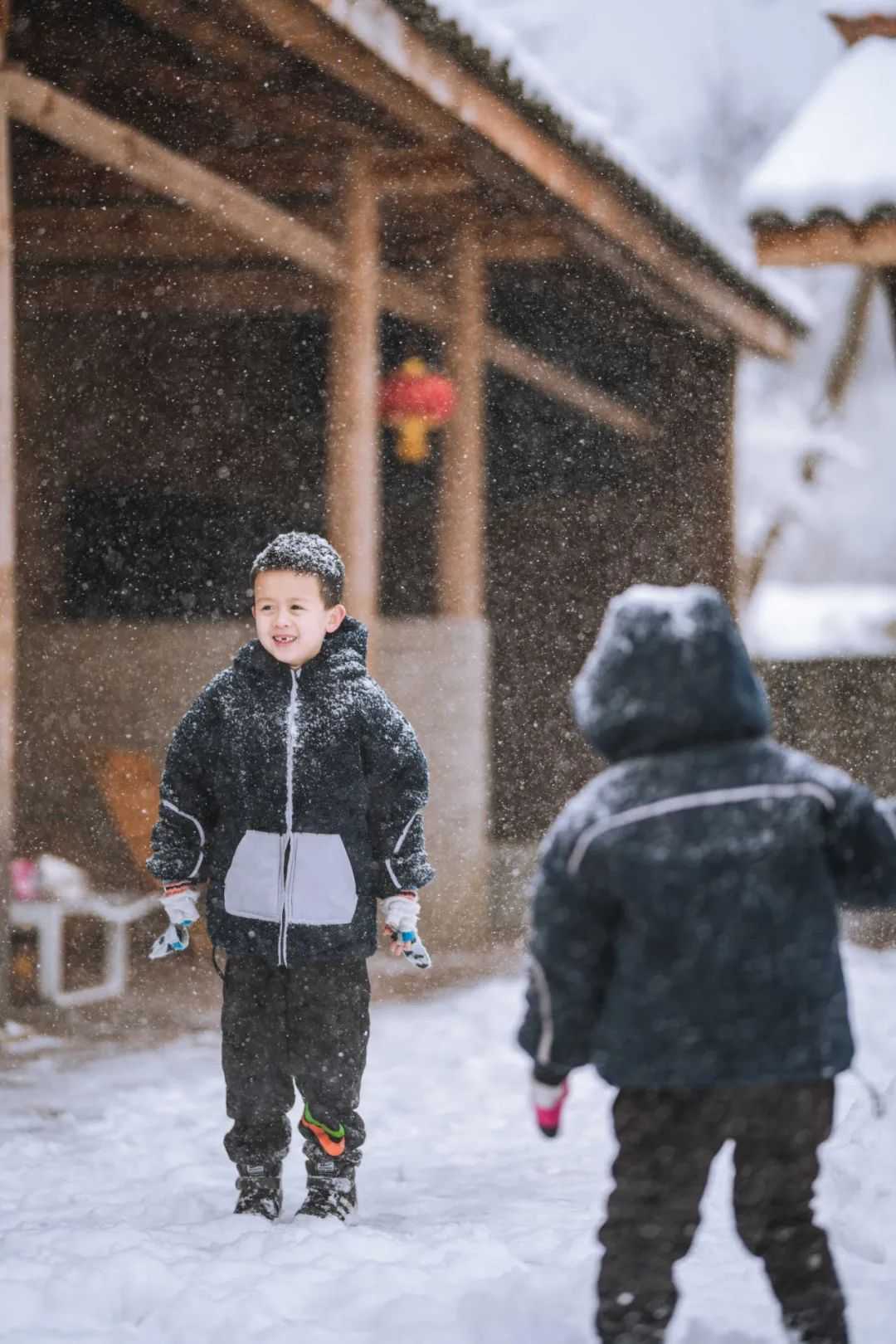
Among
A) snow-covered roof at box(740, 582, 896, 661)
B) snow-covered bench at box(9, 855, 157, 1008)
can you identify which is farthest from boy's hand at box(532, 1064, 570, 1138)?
snow-covered roof at box(740, 582, 896, 661)

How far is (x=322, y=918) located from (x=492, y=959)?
5.03m

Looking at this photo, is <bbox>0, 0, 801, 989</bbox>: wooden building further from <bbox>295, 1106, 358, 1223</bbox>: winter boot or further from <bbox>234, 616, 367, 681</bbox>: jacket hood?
<bbox>295, 1106, 358, 1223</bbox>: winter boot

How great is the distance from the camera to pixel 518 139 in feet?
25.1

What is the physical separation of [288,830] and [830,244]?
14.6ft

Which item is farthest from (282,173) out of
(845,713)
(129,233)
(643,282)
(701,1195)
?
(701,1195)

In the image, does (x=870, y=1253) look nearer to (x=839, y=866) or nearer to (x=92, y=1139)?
(x=839, y=866)

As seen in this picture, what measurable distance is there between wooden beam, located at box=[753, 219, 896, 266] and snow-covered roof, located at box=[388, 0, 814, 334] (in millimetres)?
122

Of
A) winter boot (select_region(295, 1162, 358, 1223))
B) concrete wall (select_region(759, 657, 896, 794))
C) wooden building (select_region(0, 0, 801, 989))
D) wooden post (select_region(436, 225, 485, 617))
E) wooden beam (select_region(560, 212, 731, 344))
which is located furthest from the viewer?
concrete wall (select_region(759, 657, 896, 794))

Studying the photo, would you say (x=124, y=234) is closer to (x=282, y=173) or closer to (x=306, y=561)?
(x=282, y=173)

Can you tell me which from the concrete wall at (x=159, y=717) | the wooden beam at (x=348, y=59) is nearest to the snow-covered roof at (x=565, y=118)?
the wooden beam at (x=348, y=59)

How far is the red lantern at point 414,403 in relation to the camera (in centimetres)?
874

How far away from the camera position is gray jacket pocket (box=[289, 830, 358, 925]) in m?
3.72

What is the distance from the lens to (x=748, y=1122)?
8.70 ft

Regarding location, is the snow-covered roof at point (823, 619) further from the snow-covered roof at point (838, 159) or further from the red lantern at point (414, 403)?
the snow-covered roof at point (838, 159)
